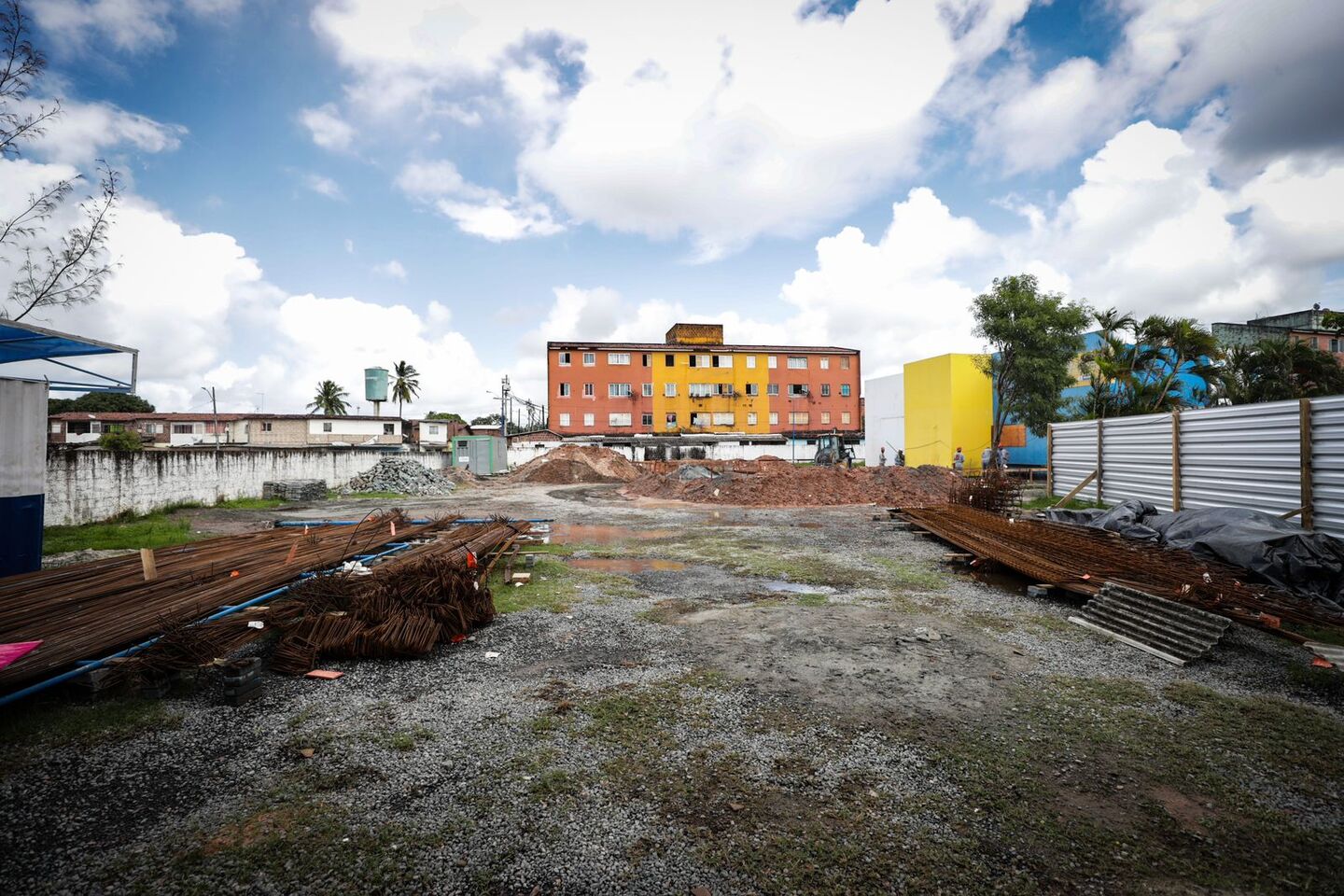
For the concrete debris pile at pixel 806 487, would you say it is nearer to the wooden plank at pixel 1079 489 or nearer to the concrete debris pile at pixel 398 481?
the wooden plank at pixel 1079 489

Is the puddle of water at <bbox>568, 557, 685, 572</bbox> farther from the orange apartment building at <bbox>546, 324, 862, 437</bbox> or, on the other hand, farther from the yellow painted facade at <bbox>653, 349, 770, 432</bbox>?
the yellow painted facade at <bbox>653, 349, 770, 432</bbox>

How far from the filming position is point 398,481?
26.6 meters

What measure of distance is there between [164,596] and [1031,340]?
3268 cm

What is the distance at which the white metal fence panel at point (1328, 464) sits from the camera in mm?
7723

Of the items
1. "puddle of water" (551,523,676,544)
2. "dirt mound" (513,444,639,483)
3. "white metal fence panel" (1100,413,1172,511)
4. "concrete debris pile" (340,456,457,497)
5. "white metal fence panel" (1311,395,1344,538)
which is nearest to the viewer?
"white metal fence panel" (1311,395,1344,538)

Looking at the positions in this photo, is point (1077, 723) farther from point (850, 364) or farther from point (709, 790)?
point (850, 364)

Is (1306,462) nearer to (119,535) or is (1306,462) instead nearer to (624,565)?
(624,565)

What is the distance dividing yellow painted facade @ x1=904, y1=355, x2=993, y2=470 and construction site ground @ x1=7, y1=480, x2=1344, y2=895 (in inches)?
1183

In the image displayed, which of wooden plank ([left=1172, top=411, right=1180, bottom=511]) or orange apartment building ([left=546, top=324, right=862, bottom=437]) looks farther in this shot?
orange apartment building ([left=546, top=324, right=862, bottom=437])

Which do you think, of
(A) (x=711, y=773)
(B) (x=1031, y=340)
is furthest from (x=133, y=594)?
(B) (x=1031, y=340)

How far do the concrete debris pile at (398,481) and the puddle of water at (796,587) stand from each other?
68.3 ft

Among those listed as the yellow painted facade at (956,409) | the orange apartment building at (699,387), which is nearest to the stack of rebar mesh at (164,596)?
the yellow painted facade at (956,409)

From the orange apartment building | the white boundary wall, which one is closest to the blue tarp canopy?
the white boundary wall

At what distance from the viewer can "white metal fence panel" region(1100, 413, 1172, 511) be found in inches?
447
